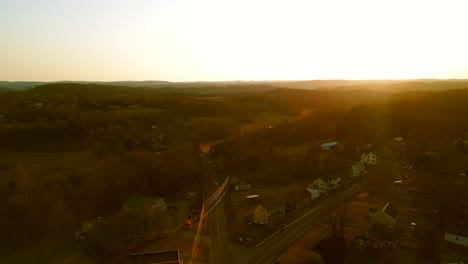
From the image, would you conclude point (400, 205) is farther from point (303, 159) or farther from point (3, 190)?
point (3, 190)

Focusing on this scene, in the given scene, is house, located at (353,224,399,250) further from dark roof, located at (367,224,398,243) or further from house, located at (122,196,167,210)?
house, located at (122,196,167,210)

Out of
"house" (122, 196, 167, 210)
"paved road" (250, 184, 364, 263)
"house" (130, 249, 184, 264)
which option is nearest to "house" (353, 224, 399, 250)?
"paved road" (250, 184, 364, 263)

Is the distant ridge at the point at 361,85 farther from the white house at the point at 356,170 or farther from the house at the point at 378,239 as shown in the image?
the house at the point at 378,239

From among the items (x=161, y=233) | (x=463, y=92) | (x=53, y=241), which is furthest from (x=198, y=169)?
(x=463, y=92)

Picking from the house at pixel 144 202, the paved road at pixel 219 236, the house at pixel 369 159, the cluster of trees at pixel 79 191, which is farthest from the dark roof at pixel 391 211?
the cluster of trees at pixel 79 191

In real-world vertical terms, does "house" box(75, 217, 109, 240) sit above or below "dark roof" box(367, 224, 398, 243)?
below

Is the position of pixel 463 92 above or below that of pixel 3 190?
above
